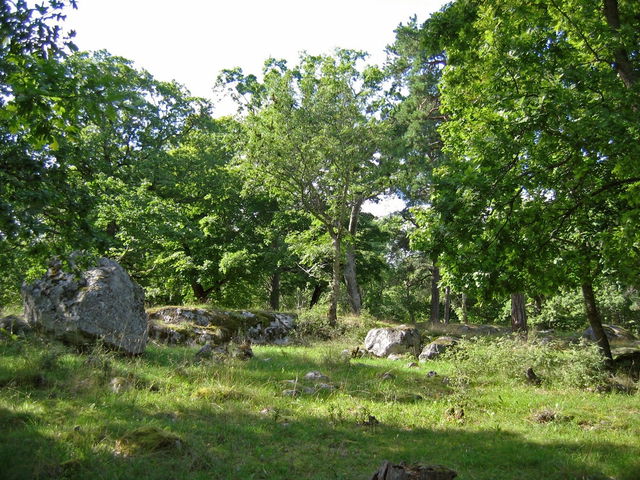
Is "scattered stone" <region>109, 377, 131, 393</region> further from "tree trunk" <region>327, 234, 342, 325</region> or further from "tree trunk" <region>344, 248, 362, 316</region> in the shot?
"tree trunk" <region>344, 248, 362, 316</region>

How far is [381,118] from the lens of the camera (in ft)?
72.9

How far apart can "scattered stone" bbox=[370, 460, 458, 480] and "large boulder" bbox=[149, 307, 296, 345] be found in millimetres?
11710

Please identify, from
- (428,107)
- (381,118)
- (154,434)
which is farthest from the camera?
(428,107)

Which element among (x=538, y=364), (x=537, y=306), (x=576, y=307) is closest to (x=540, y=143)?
(x=538, y=364)

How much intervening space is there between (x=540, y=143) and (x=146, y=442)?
6.93m

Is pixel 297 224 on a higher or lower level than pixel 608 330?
higher

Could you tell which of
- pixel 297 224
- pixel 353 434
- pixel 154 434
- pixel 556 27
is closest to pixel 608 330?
pixel 297 224

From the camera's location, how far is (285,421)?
23.4 feet

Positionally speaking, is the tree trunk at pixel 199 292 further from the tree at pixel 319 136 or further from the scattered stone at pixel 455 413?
the scattered stone at pixel 455 413

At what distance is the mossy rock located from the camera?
5168 millimetres

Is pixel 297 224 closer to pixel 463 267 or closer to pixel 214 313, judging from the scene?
pixel 214 313

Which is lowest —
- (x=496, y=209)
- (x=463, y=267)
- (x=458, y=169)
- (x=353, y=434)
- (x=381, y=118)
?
(x=353, y=434)

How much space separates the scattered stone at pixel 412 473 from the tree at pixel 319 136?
1612cm

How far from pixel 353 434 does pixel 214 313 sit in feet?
35.9
